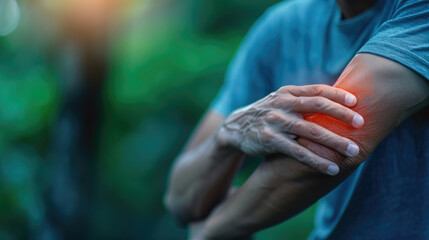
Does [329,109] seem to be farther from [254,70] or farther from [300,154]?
[254,70]

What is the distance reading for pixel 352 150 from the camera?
76cm

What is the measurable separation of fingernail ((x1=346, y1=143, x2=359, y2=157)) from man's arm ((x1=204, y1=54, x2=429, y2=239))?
0.05 ft

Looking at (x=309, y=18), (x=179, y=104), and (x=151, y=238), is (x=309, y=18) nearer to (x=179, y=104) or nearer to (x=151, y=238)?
(x=179, y=104)

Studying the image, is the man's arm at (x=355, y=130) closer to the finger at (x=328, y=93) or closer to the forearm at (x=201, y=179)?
the finger at (x=328, y=93)

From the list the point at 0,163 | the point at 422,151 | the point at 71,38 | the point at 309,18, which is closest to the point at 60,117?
the point at 71,38

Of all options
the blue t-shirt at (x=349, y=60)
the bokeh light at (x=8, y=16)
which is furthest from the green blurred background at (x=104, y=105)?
the blue t-shirt at (x=349, y=60)

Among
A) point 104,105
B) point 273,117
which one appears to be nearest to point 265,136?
point 273,117

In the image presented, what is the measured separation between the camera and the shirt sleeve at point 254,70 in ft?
4.04

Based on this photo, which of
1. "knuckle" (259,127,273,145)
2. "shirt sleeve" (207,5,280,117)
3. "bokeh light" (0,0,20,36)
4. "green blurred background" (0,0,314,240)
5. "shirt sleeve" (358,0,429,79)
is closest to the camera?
"shirt sleeve" (358,0,429,79)

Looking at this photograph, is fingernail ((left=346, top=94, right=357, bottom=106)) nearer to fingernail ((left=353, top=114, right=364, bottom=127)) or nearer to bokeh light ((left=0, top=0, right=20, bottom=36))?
fingernail ((left=353, top=114, right=364, bottom=127))

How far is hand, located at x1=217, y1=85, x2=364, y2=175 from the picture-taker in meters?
0.77

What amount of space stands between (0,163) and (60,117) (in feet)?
3.40

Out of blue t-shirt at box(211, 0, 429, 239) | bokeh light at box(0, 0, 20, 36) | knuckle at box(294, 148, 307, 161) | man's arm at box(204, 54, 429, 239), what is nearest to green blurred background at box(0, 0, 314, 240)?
bokeh light at box(0, 0, 20, 36)

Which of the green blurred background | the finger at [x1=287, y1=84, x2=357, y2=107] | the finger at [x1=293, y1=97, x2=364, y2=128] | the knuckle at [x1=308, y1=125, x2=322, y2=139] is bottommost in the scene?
the green blurred background
